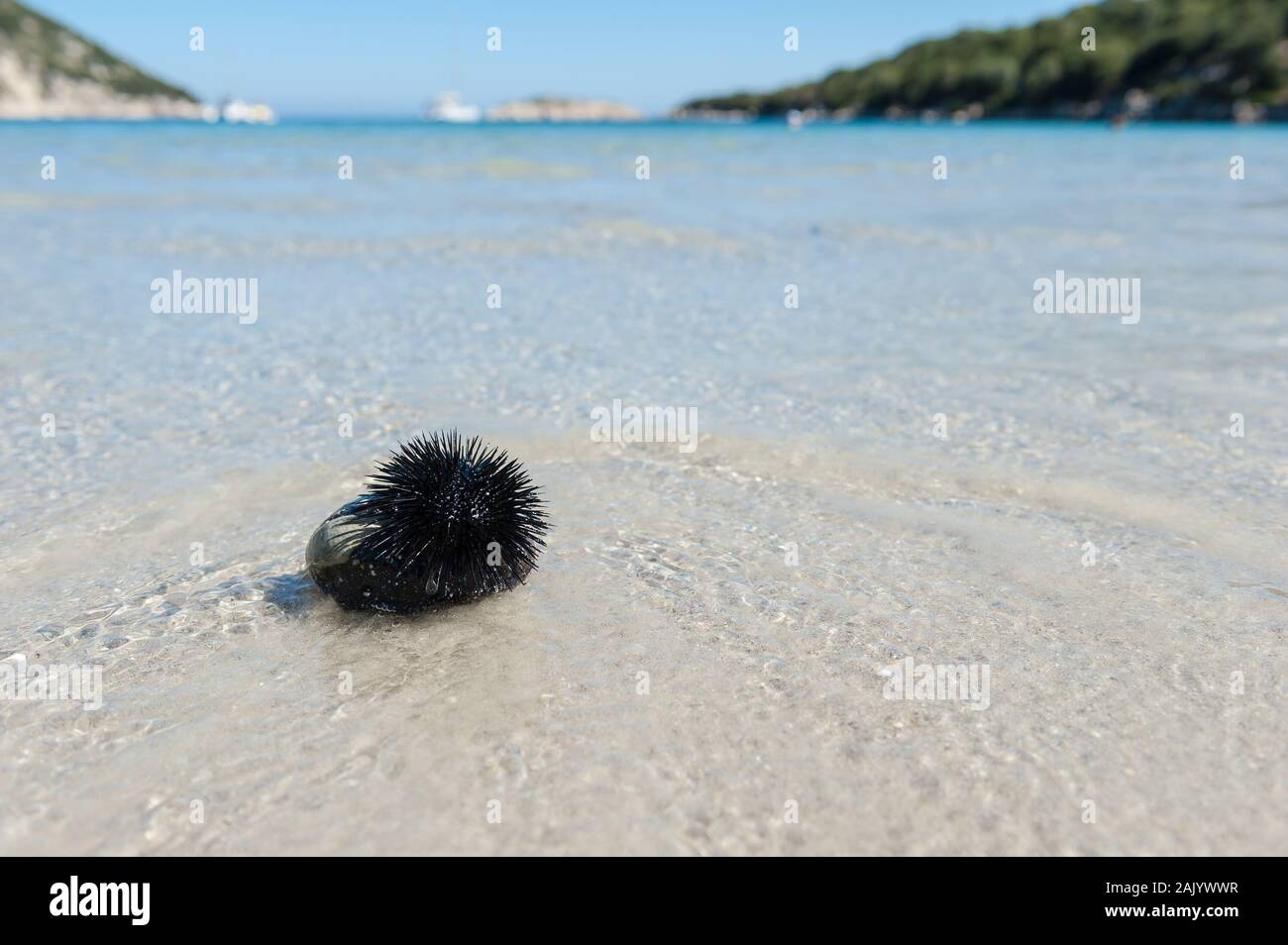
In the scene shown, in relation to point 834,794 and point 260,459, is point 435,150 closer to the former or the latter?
point 260,459

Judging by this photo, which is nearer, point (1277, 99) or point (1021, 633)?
point (1021, 633)

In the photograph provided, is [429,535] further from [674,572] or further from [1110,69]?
[1110,69]

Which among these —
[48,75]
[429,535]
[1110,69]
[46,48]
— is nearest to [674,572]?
[429,535]

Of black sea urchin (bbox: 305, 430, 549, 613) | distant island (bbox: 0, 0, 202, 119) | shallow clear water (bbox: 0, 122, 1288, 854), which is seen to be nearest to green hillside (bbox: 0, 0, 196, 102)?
distant island (bbox: 0, 0, 202, 119)


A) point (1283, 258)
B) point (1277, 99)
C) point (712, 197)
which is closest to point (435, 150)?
point (712, 197)

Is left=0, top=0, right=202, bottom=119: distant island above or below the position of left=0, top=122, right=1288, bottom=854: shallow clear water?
above

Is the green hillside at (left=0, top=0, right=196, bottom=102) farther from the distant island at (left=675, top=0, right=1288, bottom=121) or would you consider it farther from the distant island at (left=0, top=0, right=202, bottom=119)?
the distant island at (left=675, top=0, right=1288, bottom=121)

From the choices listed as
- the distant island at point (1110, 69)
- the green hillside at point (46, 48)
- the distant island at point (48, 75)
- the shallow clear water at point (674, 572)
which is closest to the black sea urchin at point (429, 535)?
the shallow clear water at point (674, 572)
